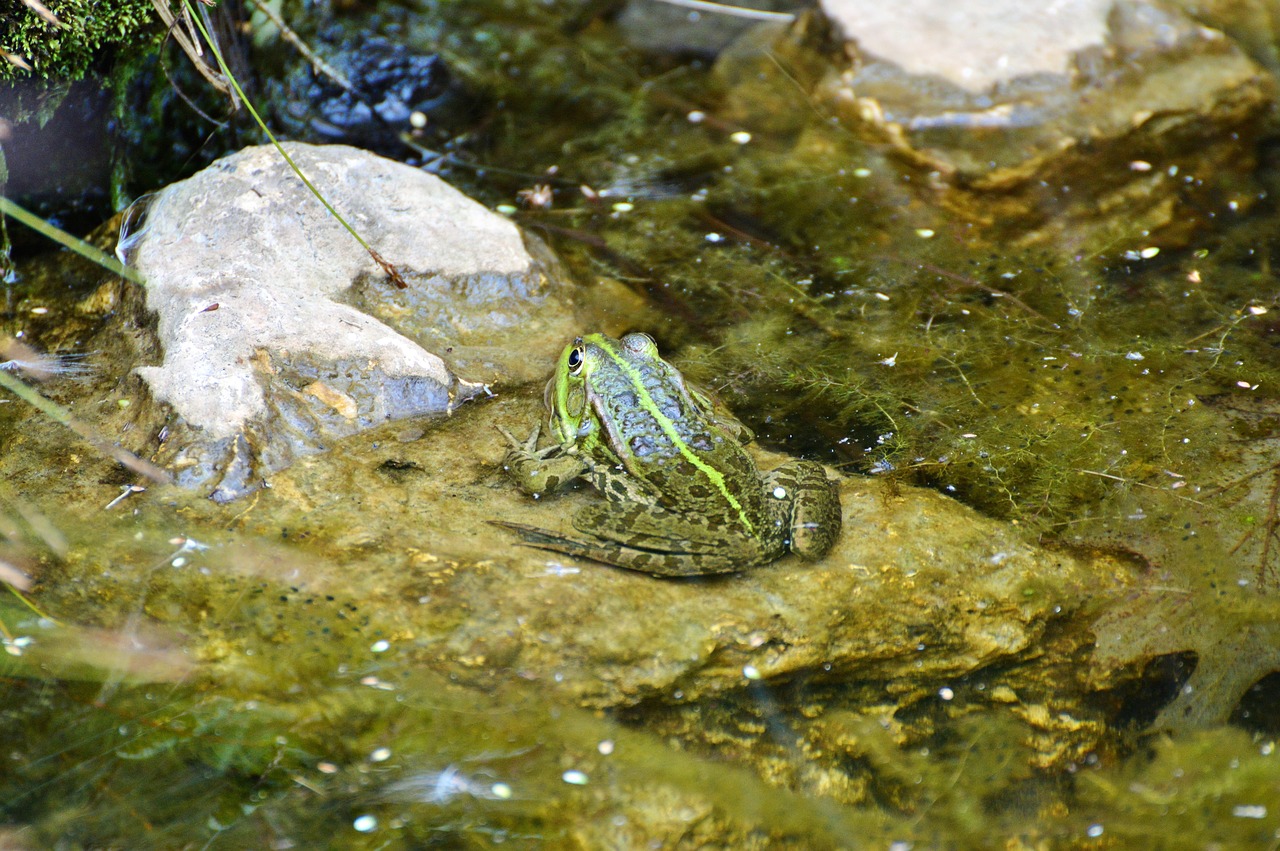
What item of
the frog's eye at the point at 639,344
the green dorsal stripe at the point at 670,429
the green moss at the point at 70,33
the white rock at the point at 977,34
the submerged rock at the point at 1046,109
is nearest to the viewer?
the green dorsal stripe at the point at 670,429

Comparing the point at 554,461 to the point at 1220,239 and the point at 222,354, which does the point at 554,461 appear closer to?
the point at 222,354

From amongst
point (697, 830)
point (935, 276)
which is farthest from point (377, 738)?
point (935, 276)

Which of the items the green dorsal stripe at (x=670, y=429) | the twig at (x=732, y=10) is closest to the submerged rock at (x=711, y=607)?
the green dorsal stripe at (x=670, y=429)

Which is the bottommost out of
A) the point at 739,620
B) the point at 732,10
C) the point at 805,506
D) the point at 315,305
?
the point at 739,620

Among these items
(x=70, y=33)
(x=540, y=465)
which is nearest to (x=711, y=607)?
(x=540, y=465)

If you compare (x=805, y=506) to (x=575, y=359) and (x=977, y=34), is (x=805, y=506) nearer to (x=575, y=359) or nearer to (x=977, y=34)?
(x=575, y=359)

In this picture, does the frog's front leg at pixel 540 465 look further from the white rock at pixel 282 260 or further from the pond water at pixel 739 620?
the white rock at pixel 282 260

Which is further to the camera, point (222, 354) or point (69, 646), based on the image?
point (222, 354)
